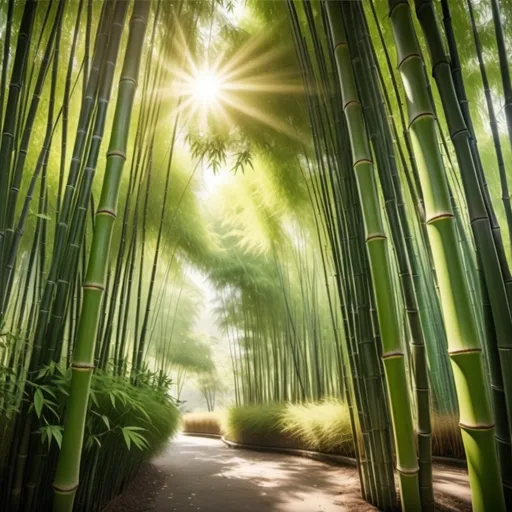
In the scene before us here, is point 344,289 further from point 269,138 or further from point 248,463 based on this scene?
point 248,463

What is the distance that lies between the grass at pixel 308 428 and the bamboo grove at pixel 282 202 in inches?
5.6

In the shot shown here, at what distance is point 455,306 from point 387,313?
157mm

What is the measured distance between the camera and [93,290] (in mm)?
809

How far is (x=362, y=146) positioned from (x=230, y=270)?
16.0 ft

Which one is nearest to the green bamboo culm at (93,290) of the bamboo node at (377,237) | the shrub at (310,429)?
the bamboo node at (377,237)

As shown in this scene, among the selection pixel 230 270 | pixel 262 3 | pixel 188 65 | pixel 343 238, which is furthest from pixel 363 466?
pixel 230 270

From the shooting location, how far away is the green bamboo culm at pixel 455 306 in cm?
54

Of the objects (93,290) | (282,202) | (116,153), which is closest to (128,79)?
(116,153)

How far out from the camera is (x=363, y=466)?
1719 millimetres

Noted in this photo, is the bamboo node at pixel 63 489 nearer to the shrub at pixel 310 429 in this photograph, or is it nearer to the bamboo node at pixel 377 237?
the bamboo node at pixel 377 237

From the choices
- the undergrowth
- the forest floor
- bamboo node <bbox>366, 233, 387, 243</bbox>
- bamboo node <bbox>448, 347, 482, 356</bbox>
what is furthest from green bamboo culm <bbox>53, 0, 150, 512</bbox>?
the forest floor

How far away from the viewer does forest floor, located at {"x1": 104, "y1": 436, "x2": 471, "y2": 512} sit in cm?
165

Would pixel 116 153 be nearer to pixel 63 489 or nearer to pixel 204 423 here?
pixel 63 489

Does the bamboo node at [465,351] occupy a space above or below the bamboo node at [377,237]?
below
